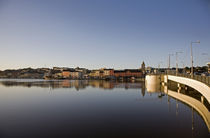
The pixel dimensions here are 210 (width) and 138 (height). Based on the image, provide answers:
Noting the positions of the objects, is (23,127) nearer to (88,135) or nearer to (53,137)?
(53,137)

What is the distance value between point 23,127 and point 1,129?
6.74 ft

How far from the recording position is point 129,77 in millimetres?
199500

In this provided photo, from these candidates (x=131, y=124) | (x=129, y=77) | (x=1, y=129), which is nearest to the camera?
(x=1, y=129)

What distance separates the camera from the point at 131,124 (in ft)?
Result: 54.9

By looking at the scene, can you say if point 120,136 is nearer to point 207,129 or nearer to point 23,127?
point 207,129

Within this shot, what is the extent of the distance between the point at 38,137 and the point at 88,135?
4.50 m

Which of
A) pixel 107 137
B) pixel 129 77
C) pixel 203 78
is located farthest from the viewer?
pixel 129 77

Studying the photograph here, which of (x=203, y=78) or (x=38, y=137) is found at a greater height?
(x=203, y=78)

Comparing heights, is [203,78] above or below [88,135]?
above

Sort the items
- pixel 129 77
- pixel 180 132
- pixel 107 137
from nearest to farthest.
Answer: pixel 107 137
pixel 180 132
pixel 129 77

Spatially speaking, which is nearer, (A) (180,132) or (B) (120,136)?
(B) (120,136)

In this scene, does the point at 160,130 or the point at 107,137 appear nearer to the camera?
the point at 107,137

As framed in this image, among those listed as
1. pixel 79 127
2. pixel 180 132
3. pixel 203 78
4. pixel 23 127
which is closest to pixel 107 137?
pixel 79 127

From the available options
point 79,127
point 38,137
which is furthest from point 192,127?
point 38,137
